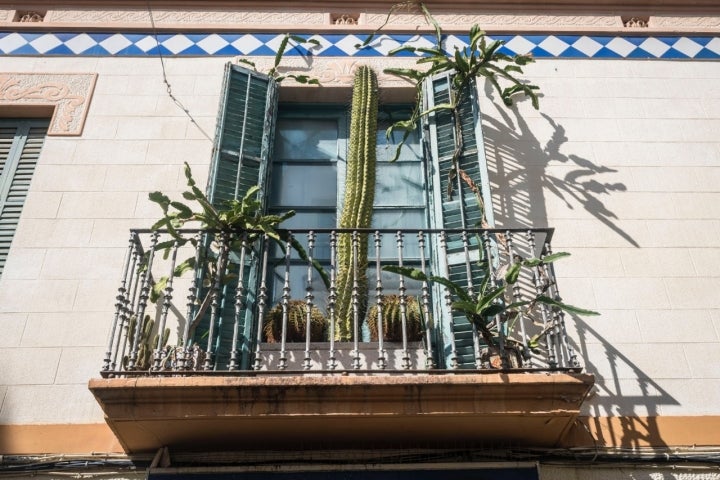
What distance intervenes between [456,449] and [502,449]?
27cm

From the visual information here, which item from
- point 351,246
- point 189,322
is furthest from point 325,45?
point 189,322

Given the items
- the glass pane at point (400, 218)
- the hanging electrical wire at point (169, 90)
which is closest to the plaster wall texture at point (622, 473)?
the glass pane at point (400, 218)

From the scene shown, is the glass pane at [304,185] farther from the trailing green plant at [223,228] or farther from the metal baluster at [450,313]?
the metal baluster at [450,313]

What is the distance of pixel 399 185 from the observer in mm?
6215

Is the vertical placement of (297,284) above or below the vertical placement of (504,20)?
below

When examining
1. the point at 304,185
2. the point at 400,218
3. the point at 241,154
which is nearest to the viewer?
the point at 241,154

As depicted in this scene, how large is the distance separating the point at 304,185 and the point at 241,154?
0.62 m

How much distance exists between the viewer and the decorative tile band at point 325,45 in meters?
6.86

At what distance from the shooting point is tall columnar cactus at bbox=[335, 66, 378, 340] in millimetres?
5117

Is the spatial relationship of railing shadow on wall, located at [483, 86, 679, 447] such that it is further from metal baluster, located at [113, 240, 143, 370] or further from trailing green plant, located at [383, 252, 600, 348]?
metal baluster, located at [113, 240, 143, 370]

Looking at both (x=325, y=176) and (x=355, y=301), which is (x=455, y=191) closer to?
(x=325, y=176)

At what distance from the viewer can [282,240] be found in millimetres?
5000

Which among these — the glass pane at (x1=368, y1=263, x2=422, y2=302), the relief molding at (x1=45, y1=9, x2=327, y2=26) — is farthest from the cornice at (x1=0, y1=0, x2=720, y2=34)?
the glass pane at (x1=368, y1=263, x2=422, y2=302)

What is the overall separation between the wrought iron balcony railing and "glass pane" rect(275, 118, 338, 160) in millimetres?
1149
